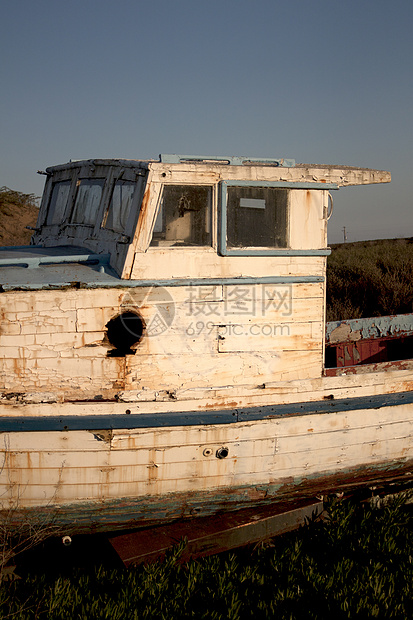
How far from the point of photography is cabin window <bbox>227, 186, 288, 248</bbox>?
4.12 meters

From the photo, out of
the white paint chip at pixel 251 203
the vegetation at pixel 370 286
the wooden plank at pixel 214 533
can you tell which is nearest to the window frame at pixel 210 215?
the white paint chip at pixel 251 203

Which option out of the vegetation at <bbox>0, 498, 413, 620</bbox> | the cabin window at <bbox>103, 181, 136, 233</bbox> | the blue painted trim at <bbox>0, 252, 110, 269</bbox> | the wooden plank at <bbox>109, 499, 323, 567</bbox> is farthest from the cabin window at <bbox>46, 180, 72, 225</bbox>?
the vegetation at <bbox>0, 498, 413, 620</bbox>

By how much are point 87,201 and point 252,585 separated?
377 centimetres

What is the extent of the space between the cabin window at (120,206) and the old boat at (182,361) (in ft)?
0.08

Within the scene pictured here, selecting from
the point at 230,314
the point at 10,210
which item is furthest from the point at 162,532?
the point at 10,210

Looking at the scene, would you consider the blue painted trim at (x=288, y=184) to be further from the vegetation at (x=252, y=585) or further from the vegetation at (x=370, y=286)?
the vegetation at (x=370, y=286)

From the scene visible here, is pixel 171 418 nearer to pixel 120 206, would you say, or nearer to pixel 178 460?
pixel 178 460

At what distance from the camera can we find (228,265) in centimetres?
410

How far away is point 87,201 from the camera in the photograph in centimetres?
520

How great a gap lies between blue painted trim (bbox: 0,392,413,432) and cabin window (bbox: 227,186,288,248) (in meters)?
1.35

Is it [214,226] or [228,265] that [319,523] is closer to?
[228,265]

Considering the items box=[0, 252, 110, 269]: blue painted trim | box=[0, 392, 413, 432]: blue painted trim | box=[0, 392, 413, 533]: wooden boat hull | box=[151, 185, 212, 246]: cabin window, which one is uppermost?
box=[151, 185, 212, 246]: cabin window

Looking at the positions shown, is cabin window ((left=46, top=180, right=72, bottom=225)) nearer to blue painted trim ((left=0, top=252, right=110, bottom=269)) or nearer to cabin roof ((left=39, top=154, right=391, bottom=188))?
cabin roof ((left=39, top=154, right=391, bottom=188))

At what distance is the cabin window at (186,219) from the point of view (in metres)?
4.07
